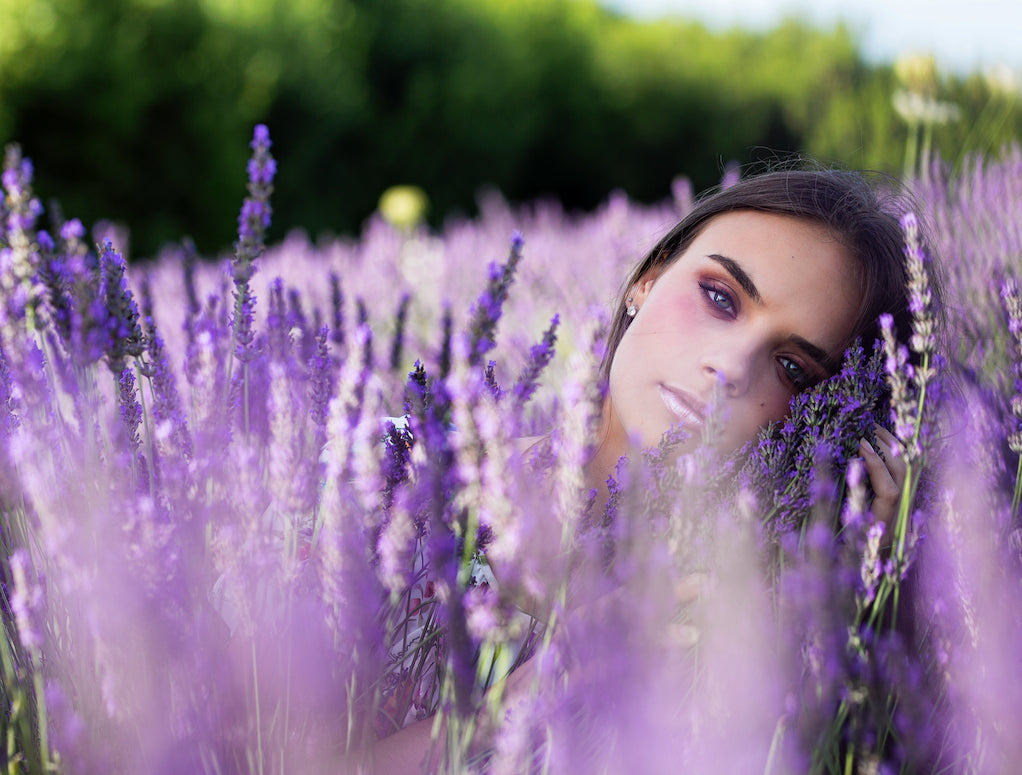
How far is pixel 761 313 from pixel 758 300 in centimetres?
3

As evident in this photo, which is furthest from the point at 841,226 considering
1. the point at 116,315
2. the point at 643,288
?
the point at 116,315

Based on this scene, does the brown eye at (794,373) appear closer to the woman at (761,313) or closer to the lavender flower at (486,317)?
the woman at (761,313)

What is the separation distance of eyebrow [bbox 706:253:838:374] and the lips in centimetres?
25

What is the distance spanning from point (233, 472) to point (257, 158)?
54 cm

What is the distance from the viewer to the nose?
1.51 metres

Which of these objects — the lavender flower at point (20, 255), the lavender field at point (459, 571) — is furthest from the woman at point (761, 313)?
the lavender flower at point (20, 255)

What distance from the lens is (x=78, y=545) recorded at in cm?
87

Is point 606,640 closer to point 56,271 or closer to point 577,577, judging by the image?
point 577,577

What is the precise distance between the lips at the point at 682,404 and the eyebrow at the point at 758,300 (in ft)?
0.82

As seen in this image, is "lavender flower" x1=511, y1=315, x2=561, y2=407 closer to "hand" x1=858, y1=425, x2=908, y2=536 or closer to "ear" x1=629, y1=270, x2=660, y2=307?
"hand" x1=858, y1=425, x2=908, y2=536

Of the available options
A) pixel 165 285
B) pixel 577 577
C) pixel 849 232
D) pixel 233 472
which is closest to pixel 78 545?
pixel 233 472

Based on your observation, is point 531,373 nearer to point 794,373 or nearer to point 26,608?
point 26,608

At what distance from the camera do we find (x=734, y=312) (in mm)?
1666

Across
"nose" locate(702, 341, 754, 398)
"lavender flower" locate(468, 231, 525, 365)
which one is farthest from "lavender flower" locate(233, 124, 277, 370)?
"nose" locate(702, 341, 754, 398)
